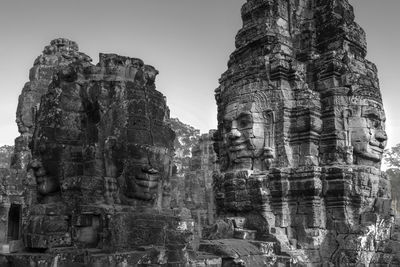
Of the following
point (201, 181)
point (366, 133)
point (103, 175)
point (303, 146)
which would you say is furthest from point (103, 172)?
point (201, 181)

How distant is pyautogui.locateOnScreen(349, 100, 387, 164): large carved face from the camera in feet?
31.4

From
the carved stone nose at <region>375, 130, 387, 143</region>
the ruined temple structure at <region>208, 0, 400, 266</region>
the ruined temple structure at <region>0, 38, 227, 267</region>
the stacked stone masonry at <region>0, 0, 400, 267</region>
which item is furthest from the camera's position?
the carved stone nose at <region>375, 130, 387, 143</region>

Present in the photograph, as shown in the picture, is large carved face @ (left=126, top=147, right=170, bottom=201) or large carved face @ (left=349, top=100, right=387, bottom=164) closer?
large carved face @ (left=126, top=147, right=170, bottom=201)

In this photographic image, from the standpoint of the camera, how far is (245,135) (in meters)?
9.78

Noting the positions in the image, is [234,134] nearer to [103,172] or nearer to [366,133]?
[366,133]

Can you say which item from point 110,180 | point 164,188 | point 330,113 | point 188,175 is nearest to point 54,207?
point 110,180

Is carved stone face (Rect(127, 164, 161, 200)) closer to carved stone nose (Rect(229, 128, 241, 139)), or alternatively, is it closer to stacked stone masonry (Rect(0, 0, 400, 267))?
stacked stone masonry (Rect(0, 0, 400, 267))

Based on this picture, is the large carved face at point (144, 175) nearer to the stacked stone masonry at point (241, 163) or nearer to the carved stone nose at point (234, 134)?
the stacked stone masonry at point (241, 163)

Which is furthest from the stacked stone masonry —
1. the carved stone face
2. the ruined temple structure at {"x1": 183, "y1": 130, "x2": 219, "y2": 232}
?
the ruined temple structure at {"x1": 183, "y1": 130, "x2": 219, "y2": 232}

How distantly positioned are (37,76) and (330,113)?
10.1 metres

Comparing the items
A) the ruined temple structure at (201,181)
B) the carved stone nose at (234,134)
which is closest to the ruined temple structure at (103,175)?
the carved stone nose at (234,134)

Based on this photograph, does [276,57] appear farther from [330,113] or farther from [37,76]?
[37,76]

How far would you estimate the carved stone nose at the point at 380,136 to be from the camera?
9.73 m

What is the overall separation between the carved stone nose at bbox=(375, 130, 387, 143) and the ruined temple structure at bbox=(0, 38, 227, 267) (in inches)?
221
